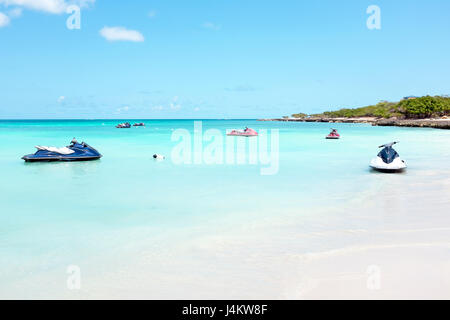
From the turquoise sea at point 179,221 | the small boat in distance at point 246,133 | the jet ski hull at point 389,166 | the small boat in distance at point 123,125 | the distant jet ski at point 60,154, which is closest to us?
the turquoise sea at point 179,221

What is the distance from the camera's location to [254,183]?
1445 centimetres

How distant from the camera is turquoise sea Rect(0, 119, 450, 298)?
5773 millimetres

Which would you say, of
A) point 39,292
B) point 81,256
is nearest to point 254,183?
point 81,256

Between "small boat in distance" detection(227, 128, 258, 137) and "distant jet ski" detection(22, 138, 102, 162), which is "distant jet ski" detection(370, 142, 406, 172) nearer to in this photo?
"distant jet ski" detection(22, 138, 102, 162)

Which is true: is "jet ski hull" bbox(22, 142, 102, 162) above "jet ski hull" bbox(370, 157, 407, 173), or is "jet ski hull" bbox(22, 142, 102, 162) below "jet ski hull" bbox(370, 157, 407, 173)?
above

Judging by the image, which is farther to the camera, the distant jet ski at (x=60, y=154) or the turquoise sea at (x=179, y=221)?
the distant jet ski at (x=60, y=154)

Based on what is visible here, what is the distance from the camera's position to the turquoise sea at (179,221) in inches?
227

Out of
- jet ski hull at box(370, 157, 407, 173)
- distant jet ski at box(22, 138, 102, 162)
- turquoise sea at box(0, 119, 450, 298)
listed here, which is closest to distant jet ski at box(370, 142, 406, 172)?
jet ski hull at box(370, 157, 407, 173)

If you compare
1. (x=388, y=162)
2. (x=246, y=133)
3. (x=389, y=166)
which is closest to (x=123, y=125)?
(x=246, y=133)

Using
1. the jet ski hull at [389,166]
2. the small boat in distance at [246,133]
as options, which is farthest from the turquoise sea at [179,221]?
the small boat in distance at [246,133]

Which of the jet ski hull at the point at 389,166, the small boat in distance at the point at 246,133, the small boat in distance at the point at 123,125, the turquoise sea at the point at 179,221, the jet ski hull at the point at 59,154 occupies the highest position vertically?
the small boat in distance at the point at 123,125

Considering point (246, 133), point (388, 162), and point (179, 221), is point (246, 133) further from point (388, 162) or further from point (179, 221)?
point (179, 221)

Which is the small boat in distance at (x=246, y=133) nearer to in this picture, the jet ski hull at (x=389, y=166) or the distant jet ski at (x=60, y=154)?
the distant jet ski at (x=60, y=154)

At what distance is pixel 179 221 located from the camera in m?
9.02
